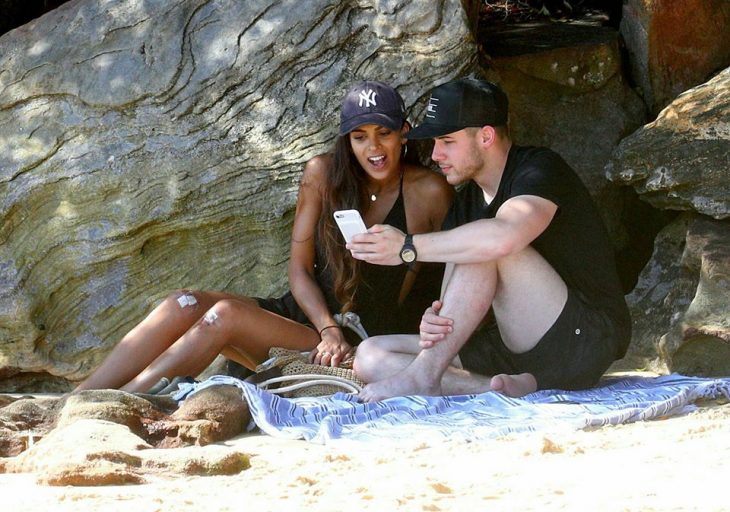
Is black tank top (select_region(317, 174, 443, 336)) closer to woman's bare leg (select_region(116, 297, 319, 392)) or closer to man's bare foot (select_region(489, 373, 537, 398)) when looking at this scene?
woman's bare leg (select_region(116, 297, 319, 392))

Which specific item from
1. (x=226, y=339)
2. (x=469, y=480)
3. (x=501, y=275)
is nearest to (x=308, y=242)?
(x=226, y=339)

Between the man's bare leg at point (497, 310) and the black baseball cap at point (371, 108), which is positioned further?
the black baseball cap at point (371, 108)

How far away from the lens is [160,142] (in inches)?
240

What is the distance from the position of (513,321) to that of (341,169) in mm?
1095

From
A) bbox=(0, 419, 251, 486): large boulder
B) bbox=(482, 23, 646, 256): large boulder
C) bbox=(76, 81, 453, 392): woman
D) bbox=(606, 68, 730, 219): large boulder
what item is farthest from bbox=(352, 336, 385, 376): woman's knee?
bbox=(482, 23, 646, 256): large boulder

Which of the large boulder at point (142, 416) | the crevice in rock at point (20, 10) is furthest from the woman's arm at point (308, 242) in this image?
the crevice in rock at point (20, 10)

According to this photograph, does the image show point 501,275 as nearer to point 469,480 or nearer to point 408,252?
point 408,252

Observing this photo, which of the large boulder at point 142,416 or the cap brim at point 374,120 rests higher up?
the cap brim at point 374,120

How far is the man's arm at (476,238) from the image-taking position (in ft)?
14.8

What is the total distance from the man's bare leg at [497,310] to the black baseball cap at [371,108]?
2.73 ft

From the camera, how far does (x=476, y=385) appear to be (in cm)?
483

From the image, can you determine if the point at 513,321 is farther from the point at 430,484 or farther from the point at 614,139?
the point at 614,139

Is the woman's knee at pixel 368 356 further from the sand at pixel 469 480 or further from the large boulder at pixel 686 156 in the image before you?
the large boulder at pixel 686 156

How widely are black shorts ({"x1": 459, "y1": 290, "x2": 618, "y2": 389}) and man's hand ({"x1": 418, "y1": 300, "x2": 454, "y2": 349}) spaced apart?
0.33 m
